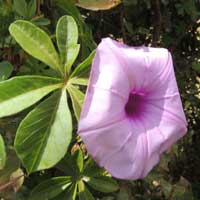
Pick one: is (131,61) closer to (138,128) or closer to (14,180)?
(138,128)

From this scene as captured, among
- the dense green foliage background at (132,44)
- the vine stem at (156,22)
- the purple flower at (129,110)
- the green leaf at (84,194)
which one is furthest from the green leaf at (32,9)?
the vine stem at (156,22)

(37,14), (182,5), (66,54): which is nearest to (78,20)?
(37,14)

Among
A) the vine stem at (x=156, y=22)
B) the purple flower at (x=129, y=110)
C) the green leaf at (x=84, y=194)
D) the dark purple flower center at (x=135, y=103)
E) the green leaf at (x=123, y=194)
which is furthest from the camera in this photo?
the vine stem at (x=156, y=22)

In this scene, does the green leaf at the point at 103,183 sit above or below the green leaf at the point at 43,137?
below

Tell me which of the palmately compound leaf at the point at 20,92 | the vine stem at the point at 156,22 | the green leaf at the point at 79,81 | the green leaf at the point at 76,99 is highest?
the palmately compound leaf at the point at 20,92

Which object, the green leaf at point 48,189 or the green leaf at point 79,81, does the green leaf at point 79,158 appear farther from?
the green leaf at point 79,81

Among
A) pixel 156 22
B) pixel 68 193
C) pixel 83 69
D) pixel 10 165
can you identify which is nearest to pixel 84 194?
pixel 68 193
